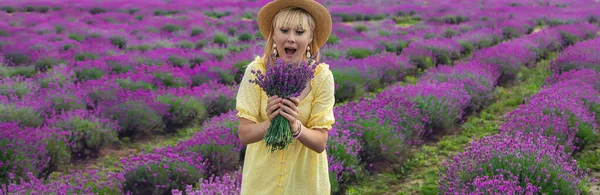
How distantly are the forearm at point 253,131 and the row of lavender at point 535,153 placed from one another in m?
2.11

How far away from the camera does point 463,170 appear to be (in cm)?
410

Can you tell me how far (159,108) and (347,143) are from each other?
2.90 m

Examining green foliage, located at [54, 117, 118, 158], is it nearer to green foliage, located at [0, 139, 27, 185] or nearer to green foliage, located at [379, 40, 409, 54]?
green foliage, located at [0, 139, 27, 185]

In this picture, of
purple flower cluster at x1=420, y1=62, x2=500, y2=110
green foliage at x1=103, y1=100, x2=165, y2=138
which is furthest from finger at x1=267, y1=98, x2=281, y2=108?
purple flower cluster at x1=420, y1=62, x2=500, y2=110

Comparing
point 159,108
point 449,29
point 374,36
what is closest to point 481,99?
point 159,108

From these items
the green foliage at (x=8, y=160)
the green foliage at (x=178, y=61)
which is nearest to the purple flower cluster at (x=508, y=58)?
the green foliage at (x=178, y=61)

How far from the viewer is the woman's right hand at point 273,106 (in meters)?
1.73

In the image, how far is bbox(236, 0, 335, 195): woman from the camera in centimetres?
192

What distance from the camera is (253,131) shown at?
1.86 meters

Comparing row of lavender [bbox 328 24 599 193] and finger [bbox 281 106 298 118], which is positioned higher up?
finger [bbox 281 106 298 118]

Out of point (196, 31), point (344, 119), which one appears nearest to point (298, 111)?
point (344, 119)

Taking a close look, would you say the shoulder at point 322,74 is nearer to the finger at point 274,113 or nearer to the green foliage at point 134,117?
the finger at point 274,113

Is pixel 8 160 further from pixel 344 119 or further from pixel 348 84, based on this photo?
pixel 348 84

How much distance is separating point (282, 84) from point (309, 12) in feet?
1.28
